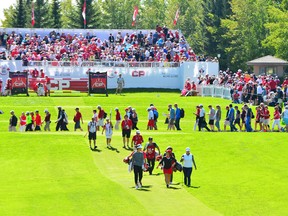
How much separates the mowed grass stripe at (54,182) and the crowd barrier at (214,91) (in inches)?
1032

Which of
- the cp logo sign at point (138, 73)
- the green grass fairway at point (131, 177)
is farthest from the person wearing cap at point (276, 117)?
the cp logo sign at point (138, 73)

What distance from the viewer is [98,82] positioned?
8038cm

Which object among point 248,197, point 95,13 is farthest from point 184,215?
point 95,13

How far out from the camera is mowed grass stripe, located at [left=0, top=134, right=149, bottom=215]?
33.5m

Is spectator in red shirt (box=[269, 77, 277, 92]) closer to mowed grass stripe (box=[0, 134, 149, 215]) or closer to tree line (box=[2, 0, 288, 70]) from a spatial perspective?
mowed grass stripe (box=[0, 134, 149, 215])

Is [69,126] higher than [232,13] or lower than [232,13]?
lower

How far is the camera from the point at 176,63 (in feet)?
292

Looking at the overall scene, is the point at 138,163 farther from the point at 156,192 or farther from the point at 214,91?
the point at 214,91

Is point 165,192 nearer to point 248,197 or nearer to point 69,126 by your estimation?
point 248,197

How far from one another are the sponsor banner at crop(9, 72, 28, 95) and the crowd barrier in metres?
14.9

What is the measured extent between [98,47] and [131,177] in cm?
5058

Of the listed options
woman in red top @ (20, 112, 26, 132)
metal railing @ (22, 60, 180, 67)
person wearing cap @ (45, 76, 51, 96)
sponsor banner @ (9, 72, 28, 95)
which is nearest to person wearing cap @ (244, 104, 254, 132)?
woman in red top @ (20, 112, 26, 132)

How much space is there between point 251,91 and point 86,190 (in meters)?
34.6

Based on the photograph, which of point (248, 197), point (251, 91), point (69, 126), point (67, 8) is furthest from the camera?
point (67, 8)
